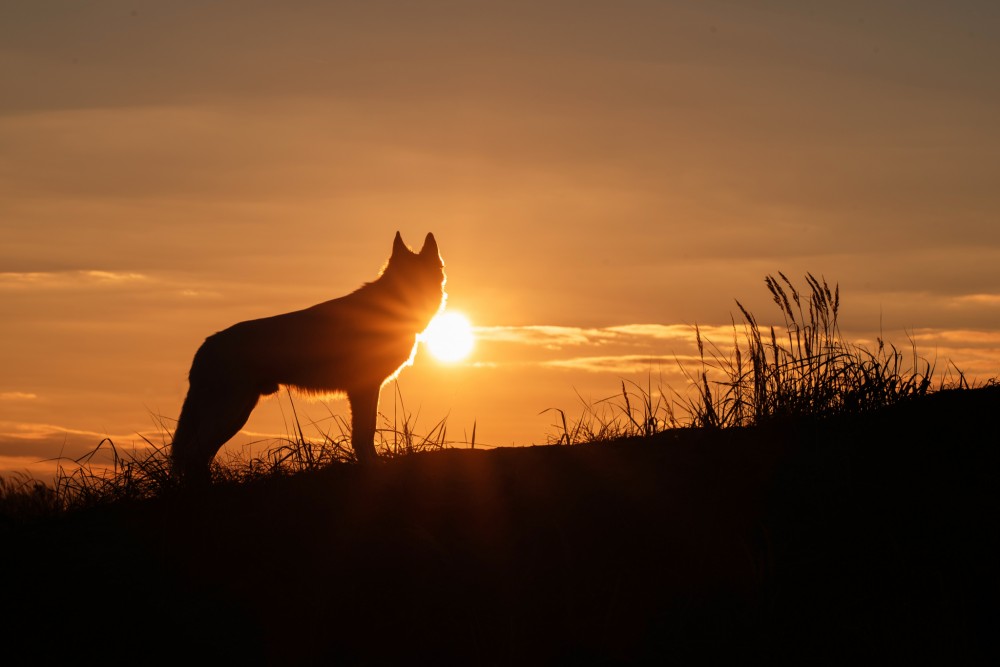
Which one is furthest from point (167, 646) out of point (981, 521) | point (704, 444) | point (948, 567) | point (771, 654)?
point (981, 521)

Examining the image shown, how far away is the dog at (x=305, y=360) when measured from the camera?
8.58 metres

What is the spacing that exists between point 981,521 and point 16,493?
24.1 feet

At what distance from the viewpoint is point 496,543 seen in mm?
5223

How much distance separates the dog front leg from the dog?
0.04ft

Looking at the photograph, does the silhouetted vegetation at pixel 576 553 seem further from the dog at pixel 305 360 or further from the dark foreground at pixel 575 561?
the dog at pixel 305 360

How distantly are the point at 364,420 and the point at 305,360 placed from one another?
2.93 ft

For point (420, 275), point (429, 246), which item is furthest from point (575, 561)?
point (429, 246)

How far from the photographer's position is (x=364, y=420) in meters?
8.57

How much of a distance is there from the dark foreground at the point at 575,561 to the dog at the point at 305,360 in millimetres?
2248

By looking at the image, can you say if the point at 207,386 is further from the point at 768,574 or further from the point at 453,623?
the point at 768,574

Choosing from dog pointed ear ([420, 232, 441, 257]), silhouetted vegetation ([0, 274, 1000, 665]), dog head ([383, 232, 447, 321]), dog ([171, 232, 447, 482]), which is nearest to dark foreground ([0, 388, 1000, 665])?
silhouetted vegetation ([0, 274, 1000, 665])

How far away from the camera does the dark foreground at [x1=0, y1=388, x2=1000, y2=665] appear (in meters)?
4.48

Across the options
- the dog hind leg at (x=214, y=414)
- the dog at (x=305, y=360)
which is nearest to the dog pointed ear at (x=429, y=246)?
the dog at (x=305, y=360)

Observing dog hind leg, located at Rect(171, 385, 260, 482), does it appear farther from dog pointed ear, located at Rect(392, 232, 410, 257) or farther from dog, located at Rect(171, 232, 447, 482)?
dog pointed ear, located at Rect(392, 232, 410, 257)
